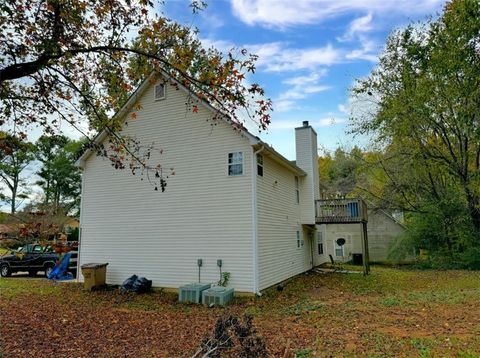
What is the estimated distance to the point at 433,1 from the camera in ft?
53.8

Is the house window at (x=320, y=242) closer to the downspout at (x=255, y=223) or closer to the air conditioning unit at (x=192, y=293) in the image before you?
the downspout at (x=255, y=223)

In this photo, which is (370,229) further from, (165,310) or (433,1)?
(165,310)

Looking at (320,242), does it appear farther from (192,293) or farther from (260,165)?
Answer: (192,293)

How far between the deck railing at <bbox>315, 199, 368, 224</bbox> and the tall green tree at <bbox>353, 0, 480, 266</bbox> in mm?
5483

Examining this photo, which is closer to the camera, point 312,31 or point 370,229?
point 312,31

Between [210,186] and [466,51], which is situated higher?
[466,51]

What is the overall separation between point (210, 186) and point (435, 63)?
14.0 m

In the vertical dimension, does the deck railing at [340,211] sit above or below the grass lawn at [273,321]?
above

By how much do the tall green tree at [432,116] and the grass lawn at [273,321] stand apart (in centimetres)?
818

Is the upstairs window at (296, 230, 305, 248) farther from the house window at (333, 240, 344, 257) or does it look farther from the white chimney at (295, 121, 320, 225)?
the house window at (333, 240, 344, 257)

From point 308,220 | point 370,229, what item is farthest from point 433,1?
point 370,229

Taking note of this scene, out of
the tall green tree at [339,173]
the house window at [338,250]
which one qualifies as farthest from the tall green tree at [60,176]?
the house window at [338,250]

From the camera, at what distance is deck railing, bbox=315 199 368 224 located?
632 inches

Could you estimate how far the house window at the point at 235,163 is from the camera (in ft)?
36.4
